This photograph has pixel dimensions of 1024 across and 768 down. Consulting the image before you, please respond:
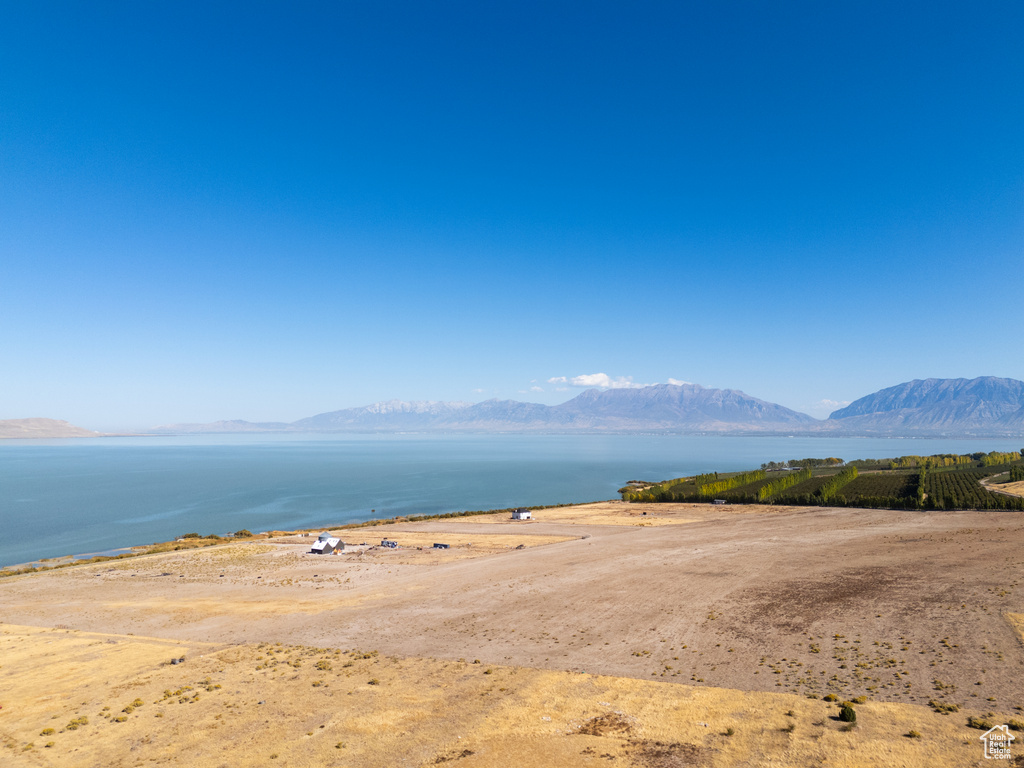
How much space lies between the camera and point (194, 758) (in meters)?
17.8

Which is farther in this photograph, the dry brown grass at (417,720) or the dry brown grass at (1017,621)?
the dry brown grass at (1017,621)

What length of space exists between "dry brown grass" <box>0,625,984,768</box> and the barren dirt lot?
14 cm

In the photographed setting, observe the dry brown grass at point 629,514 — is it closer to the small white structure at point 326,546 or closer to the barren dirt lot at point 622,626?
the barren dirt lot at point 622,626

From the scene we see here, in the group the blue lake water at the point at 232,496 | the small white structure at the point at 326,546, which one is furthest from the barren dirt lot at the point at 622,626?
the blue lake water at the point at 232,496

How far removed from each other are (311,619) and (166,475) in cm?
17390

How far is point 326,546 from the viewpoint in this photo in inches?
2250

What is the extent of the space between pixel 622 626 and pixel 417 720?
14.9m

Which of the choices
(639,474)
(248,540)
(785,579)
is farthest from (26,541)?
(639,474)

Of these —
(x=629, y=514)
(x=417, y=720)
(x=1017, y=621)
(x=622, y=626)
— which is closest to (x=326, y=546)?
(x=622, y=626)

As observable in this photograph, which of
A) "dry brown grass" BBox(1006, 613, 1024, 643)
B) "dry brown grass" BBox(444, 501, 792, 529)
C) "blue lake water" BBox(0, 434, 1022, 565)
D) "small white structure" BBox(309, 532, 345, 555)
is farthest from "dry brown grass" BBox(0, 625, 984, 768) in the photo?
"blue lake water" BBox(0, 434, 1022, 565)

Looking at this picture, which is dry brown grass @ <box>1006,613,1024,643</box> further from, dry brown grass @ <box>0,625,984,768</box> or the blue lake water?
the blue lake water

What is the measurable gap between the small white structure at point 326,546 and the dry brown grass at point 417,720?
3047cm

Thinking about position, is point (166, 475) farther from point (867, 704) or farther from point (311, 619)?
point (867, 704)

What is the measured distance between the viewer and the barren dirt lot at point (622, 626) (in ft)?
61.2
